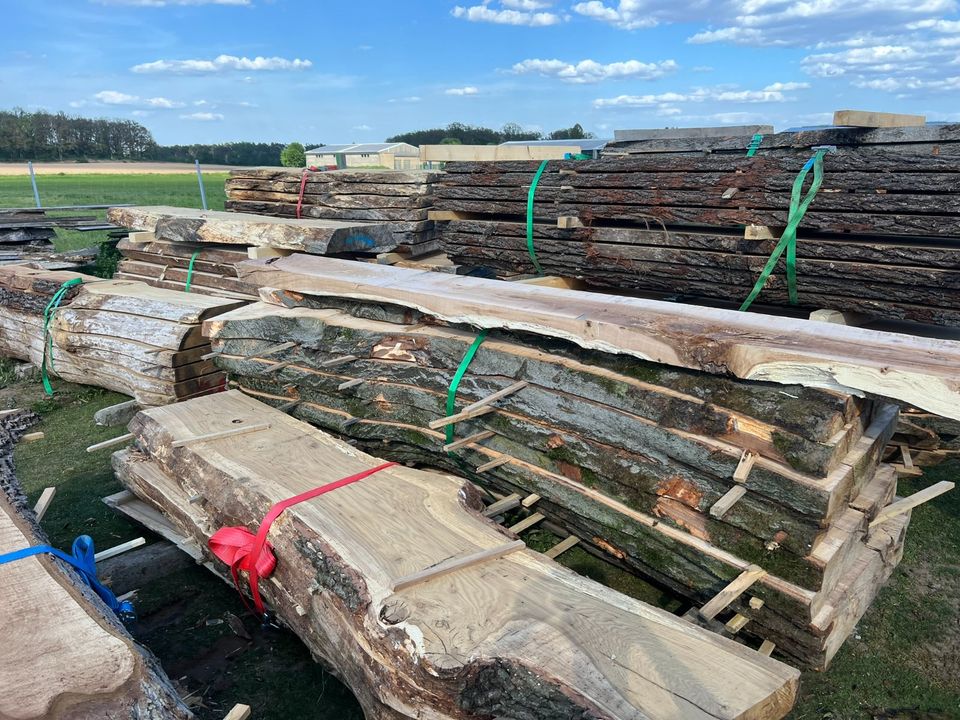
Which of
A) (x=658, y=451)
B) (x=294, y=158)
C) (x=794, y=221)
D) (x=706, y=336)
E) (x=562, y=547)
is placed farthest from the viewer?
(x=294, y=158)

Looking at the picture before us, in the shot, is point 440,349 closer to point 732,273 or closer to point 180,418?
point 180,418

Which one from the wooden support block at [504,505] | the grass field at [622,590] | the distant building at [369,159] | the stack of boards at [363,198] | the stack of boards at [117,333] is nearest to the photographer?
the grass field at [622,590]

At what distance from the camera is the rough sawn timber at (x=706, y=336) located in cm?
245

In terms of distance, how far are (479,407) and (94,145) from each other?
57.4 metres

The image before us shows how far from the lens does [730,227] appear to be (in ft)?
15.5

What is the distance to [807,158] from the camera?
173 inches

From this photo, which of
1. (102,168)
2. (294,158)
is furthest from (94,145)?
(294,158)

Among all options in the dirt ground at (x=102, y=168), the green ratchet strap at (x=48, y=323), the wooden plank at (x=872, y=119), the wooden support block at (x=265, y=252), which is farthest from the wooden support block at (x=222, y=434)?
the dirt ground at (x=102, y=168)

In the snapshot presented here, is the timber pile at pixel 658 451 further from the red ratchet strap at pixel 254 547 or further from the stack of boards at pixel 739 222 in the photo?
the stack of boards at pixel 739 222

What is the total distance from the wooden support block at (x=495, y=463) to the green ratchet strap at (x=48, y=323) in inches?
203

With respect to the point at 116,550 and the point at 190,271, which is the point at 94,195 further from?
the point at 116,550

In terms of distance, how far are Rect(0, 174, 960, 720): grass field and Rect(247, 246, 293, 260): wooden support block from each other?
2.32m

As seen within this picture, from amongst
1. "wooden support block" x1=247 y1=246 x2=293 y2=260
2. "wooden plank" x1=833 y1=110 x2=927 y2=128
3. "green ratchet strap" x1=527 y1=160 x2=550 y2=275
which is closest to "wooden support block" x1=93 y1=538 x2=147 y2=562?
"wooden support block" x1=247 y1=246 x2=293 y2=260

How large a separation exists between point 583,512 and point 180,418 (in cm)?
254
